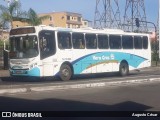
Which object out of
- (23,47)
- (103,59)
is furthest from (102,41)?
(23,47)

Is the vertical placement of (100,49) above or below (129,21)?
below

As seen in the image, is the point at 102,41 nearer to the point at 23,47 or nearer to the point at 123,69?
the point at 123,69

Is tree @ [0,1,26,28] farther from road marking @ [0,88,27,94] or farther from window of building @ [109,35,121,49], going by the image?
road marking @ [0,88,27,94]

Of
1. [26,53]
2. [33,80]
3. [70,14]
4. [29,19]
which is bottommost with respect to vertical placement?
[33,80]

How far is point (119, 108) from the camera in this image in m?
11.2

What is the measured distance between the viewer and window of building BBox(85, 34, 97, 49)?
2339 centimetres

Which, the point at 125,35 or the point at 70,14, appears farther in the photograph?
the point at 70,14

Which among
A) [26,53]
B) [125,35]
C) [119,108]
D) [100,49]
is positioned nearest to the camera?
[119,108]

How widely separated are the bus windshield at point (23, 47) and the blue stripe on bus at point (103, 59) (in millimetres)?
3053

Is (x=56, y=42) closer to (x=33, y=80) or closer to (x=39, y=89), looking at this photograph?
(x=33, y=80)

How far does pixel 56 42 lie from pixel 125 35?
23.5 ft

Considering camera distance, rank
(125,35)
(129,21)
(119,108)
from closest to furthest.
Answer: (119,108)
(125,35)
(129,21)

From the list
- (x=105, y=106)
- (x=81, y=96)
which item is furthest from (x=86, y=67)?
(x=105, y=106)

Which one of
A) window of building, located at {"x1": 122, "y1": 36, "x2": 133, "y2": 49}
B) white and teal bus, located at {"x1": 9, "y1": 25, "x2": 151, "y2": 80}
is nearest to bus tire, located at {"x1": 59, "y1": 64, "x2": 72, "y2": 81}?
white and teal bus, located at {"x1": 9, "y1": 25, "x2": 151, "y2": 80}
